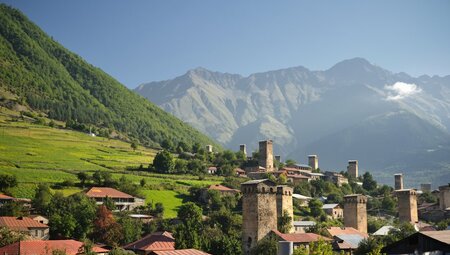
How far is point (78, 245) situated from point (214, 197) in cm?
3434

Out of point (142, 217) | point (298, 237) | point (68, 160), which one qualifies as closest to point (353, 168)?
point (68, 160)

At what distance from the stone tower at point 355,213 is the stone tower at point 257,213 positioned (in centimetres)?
3029

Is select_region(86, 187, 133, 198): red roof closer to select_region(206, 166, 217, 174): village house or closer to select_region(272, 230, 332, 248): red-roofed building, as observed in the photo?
select_region(272, 230, 332, 248): red-roofed building

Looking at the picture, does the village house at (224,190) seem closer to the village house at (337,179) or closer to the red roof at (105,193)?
the red roof at (105,193)

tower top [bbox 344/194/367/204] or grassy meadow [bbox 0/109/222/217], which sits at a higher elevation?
grassy meadow [bbox 0/109/222/217]

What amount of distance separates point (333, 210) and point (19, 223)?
57.6 metres

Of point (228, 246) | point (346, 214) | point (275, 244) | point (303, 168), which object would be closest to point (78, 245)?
point (228, 246)

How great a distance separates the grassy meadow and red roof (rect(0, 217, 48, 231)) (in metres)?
15.4

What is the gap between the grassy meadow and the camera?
3708 inches

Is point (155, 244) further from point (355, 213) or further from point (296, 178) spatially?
point (296, 178)

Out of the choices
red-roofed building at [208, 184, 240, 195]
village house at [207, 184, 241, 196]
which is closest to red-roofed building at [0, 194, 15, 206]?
village house at [207, 184, 241, 196]

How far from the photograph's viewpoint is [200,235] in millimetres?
70750

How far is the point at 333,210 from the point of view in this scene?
346 ft

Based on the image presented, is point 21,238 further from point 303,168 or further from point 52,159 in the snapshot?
point 303,168
